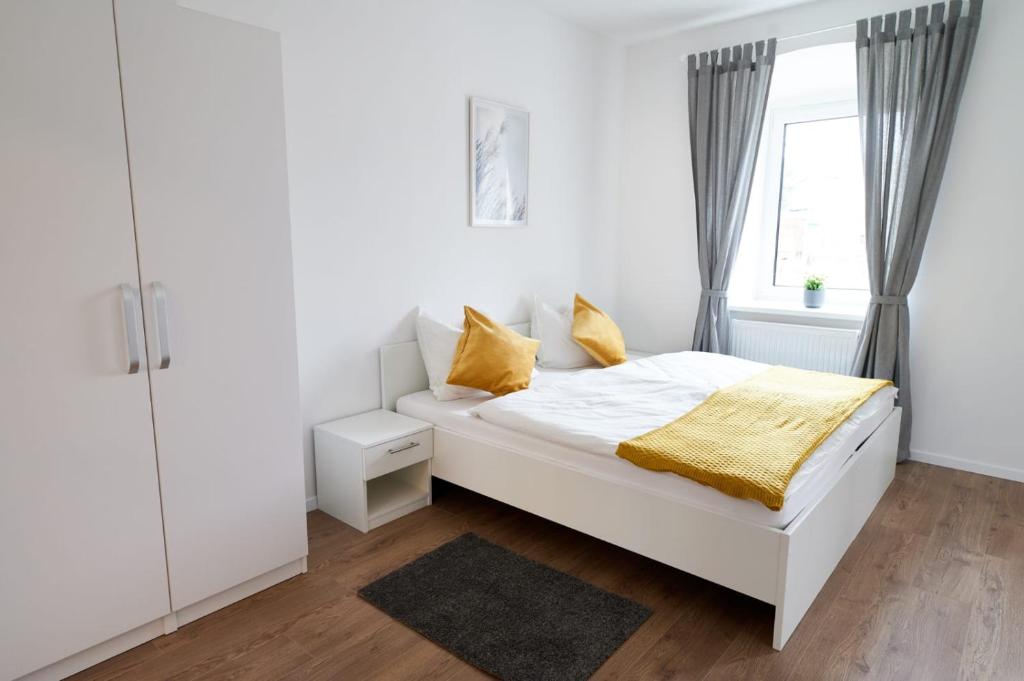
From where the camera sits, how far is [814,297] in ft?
13.5

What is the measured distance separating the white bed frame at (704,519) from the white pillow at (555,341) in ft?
3.60

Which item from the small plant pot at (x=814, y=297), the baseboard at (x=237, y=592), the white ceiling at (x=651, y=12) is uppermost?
the white ceiling at (x=651, y=12)

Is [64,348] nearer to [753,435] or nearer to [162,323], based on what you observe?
[162,323]

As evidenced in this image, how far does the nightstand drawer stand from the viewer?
106 inches

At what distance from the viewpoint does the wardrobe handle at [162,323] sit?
6.17 feet

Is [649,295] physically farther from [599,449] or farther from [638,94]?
[599,449]

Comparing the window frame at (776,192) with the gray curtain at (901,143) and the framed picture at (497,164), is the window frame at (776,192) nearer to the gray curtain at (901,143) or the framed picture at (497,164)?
the gray curtain at (901,143)

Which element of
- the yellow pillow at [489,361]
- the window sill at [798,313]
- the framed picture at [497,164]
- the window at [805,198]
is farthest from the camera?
the window at [805,198]

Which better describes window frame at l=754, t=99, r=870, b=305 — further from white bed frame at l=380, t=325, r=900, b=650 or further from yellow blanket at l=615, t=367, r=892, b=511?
white bed frame at l=380, t=325, r=900, b=650

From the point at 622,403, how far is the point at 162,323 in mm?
1879

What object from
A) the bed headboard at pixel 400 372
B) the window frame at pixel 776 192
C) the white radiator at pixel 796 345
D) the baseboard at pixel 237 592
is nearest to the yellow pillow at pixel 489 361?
the bed headboard at pixel 400 372

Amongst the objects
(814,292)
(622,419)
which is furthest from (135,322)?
(814,292)

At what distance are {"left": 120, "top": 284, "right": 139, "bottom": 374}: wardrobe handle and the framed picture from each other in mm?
2084

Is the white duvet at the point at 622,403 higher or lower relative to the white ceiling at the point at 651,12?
lower
